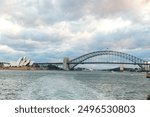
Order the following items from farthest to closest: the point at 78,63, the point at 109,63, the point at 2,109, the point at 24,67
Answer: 1. the point at 24,67
2. the point at 78,63
3. the point at 109,63
4. the point at 2,109

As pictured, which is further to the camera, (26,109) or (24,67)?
(24,67)

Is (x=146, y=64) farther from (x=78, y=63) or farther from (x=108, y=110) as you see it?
Answer: (x=108, y=110)

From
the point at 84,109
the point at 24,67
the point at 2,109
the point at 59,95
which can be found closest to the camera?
the point at 84,109

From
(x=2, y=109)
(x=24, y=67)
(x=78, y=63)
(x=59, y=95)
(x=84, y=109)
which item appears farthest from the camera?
(x=24, y=67)

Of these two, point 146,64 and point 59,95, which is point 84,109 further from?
point 146,64

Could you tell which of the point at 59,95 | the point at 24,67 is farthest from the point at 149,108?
the point at 24,67

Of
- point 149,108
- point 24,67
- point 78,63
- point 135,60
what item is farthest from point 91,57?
point 149,108

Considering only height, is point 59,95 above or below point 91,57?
below

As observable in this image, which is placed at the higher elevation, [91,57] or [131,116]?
[91,57]

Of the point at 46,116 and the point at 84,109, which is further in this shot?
the point at 84,109

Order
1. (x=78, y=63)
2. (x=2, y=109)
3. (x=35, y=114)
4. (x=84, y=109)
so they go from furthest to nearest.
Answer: (x=78, y=63) → (x=2, y=109) → (x=84, y=109) → (x=35, y=114)
